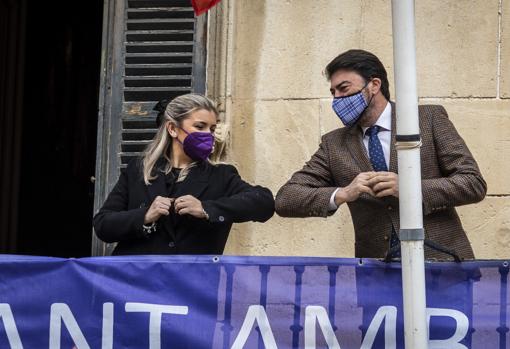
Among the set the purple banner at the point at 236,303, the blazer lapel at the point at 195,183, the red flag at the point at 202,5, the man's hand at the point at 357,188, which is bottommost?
the purple banner at the point at 236,303

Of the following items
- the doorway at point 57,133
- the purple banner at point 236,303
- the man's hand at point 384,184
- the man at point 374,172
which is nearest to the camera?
the purple banner at point 236,303

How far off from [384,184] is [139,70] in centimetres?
252

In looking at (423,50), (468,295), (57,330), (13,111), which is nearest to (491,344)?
(468,295)

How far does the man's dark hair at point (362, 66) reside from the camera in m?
5.85

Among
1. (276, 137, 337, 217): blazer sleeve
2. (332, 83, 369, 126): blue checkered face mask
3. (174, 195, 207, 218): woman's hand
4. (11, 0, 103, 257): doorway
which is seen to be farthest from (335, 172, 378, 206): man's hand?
(11, 0, 103, 257): doorway

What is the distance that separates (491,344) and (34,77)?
19.2 ft

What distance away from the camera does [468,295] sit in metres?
5.20

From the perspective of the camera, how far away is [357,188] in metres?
5.40

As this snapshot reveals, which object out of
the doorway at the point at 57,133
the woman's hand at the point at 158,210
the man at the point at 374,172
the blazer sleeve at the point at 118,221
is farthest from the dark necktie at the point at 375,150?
the doorway at the point at 57,133

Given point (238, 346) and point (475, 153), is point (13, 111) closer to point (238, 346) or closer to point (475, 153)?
point (475, 153)

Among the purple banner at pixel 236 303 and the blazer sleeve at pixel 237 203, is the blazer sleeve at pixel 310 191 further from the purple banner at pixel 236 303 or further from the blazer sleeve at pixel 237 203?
the purple banner at pixel 236 303

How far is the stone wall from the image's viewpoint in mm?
7129

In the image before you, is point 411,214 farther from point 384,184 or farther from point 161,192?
point 161,192

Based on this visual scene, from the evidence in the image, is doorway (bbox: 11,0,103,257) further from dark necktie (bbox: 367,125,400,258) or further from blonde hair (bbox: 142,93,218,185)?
dark necktie (bbox: 367,125,400,258)
